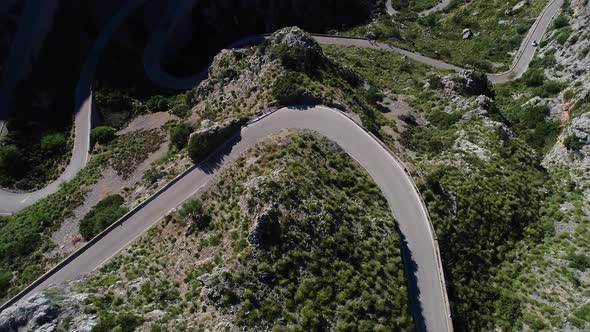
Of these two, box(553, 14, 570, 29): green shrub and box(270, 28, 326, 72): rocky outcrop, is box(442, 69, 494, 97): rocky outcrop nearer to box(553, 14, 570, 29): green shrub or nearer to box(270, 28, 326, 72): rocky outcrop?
box(270, 28, 326, 72): rocky outcrop

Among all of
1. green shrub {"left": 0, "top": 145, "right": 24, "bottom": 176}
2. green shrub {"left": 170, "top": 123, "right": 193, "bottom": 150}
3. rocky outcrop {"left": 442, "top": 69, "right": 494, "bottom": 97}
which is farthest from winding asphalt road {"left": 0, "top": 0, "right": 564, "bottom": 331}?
green shrub {"left": 0, "top": 145, "right": 24, "bottom": 176}

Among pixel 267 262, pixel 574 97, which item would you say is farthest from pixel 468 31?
pixel 267 262

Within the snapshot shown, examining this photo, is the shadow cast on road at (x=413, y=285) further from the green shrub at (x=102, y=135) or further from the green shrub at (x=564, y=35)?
the green shrub at (x=564, y=35)

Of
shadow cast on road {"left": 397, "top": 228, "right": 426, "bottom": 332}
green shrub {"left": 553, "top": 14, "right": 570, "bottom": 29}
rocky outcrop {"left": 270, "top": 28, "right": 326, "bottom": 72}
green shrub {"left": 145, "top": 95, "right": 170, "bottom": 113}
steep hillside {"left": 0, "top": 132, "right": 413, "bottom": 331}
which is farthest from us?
green shrub {"left": 553, "top": 14, "right": 570, "bottom": 29}

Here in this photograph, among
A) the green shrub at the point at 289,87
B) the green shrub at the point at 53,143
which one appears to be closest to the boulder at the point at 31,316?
the green shrub at the point at 289,87

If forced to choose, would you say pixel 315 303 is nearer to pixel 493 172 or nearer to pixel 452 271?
pixel 452 271
